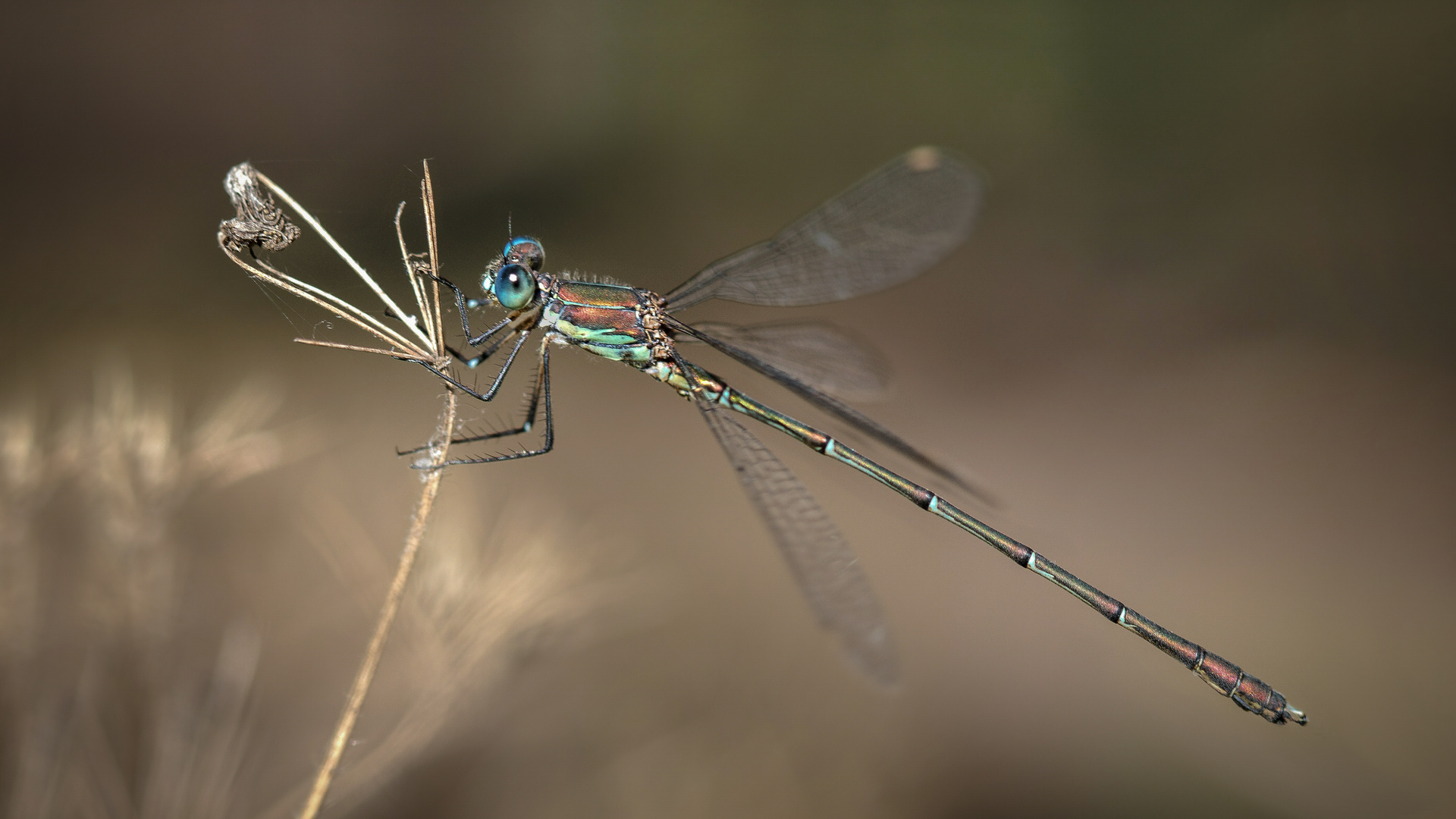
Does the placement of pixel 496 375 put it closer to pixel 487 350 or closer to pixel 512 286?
pixel 487 350

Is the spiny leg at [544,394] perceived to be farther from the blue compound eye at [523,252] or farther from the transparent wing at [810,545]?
→ the transparent wing at [810,545]

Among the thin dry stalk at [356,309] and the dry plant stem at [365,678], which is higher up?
the thin dry stalk at [356,309]

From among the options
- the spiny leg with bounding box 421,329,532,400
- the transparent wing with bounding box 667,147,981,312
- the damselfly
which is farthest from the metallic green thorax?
the transparent wing with bounding box 667,147,981,312

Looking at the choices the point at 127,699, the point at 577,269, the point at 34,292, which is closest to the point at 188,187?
the point at 34,292

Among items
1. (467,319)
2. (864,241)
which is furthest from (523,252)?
(864,241)

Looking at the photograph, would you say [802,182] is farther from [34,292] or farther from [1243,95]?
[34,292]

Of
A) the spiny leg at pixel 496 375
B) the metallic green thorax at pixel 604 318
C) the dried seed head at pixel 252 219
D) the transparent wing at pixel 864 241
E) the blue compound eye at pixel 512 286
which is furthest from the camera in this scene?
the transparent wing at pixel 864 241

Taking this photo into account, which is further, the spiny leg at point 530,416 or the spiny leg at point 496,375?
the spiny leg at point 530,416

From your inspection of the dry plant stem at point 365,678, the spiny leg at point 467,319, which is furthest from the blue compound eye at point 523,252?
the dry plant stem at point 365,678

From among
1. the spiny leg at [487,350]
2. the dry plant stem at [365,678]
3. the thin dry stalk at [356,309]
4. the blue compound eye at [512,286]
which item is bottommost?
the dry plant stem at [365,678]
